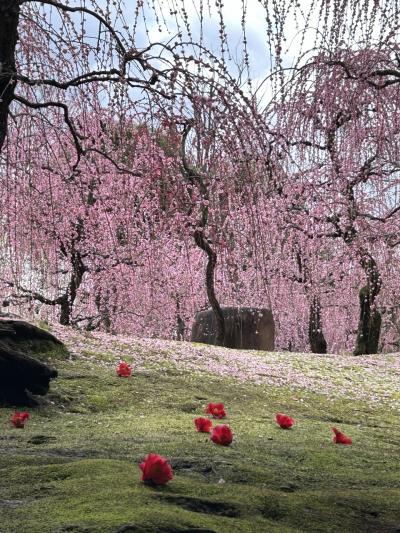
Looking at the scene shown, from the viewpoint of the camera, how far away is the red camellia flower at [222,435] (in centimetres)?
391

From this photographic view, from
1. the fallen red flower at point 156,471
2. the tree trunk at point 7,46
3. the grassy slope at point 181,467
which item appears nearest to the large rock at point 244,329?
the grassy slope at point 181,467

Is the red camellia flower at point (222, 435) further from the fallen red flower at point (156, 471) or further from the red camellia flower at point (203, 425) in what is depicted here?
the fallen red flower at point (156, 471)

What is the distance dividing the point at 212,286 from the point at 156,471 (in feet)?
32.6

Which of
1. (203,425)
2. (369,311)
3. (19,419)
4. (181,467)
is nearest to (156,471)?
(181,467)

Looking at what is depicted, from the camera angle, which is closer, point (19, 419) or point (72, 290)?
point (19, 419)

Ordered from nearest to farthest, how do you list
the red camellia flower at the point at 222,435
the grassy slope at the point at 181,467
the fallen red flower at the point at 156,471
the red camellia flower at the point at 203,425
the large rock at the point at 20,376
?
the grassy slope at the point at 181,467 < the fallen red flower at the point at 156,471 < the red camellia flower at the point at 222,435 < the red camellia flower at the point at 203,425 < the large rock at the point at 20,376

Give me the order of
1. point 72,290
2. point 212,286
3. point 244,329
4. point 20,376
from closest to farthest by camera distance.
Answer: point 20,376
point 212,286
point 244,329
point 72,290

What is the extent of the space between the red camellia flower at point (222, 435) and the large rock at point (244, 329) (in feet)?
32.1

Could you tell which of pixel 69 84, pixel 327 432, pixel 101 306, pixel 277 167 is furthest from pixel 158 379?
pixel 101 306

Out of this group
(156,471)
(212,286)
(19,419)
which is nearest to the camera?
(156,471)

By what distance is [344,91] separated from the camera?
4.34 m

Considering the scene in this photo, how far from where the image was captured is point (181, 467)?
3342 mm

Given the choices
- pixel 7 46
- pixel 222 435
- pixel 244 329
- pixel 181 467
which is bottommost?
pixel 181 467

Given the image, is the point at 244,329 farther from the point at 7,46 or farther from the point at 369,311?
the point at 7,46
